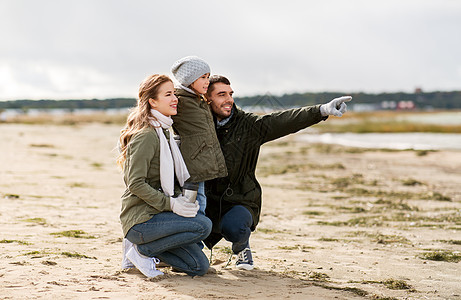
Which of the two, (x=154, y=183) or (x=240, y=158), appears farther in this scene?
(x=240, y=158)

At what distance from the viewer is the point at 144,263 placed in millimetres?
4383

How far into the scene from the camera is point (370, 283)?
4586 millimetres

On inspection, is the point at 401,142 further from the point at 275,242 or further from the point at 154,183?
the point at 154,183

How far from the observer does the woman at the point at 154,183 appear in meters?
4.11

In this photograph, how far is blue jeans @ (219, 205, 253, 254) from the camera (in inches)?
183

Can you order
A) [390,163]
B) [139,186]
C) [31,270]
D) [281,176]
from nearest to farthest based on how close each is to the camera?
[139,186] → [31,270] → [281,176] → [390,163]

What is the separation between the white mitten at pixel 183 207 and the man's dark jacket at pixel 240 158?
0.50m

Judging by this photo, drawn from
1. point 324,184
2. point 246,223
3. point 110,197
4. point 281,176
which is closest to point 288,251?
point 246,223

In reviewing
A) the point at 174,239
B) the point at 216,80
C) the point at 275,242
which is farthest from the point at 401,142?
the point at 174,239

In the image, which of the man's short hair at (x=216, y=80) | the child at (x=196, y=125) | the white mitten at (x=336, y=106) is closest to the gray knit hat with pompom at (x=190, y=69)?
the child at (x=196, y=125)

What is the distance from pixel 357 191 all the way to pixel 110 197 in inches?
186

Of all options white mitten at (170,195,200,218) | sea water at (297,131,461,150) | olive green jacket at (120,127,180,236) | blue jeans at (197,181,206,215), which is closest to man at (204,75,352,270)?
blue jeans at (197,181,206,215)

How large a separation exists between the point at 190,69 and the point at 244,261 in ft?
5.61

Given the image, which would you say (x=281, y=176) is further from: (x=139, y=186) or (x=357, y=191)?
(x=139, y=186)
